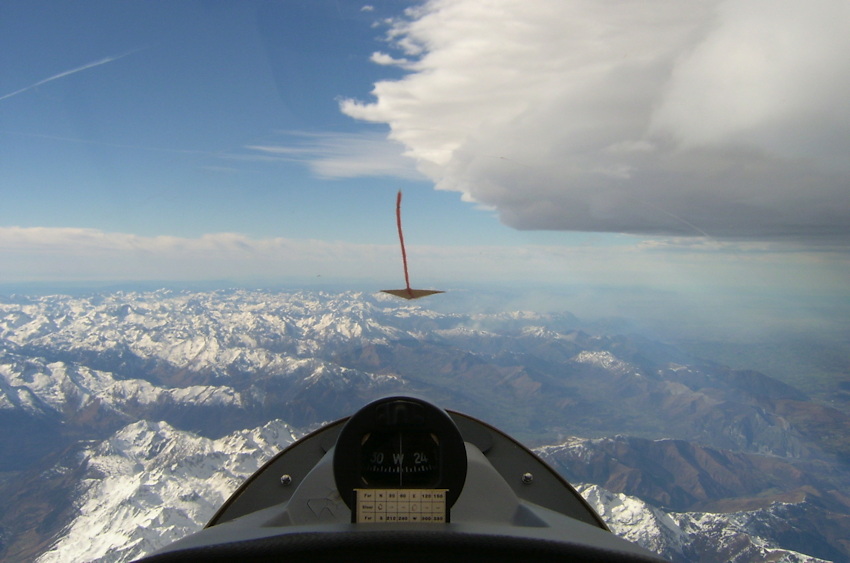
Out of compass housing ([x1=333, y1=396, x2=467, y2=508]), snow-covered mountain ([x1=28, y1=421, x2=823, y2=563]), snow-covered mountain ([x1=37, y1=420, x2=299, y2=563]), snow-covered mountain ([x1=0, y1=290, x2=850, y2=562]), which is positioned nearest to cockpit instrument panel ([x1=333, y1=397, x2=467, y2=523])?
compass housing ([x1=333, y1=396, x2=467, y2=508])

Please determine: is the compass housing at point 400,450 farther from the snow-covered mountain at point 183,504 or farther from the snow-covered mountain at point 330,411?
the snow-covered mountain at point 183,504

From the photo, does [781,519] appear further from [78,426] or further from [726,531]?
[78,426]

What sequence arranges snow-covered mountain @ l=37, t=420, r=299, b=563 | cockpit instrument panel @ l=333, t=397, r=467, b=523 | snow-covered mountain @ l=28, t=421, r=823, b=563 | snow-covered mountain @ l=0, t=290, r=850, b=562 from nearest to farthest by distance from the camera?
cockpit instrument panel @ l=333, t=397, r=467, b=523
snow-covered mountain @ l=28, t=421, r=823, b=563
snow-covered mountain @ l=37, t=420, r=299, b=563
snow-covered mountain @ l=0, t=290, r=850, b=562

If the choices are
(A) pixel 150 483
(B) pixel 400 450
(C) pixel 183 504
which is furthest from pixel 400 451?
(A) pixel 150 483

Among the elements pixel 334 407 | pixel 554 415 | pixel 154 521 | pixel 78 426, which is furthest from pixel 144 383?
pixel 554 415

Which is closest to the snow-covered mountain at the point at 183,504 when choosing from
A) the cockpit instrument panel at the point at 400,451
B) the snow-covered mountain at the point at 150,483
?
the snow-covered mountain at the point at 150,483

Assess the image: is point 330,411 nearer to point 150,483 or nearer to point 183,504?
point 183,504

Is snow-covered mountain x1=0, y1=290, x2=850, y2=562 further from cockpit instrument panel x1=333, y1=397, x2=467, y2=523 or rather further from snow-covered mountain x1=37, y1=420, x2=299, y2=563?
cockpit instrument panel x1=333, y1=397, x2=467, y2=523

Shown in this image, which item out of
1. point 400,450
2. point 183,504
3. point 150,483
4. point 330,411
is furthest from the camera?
point 330,411

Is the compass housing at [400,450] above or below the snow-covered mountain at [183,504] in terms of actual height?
above
